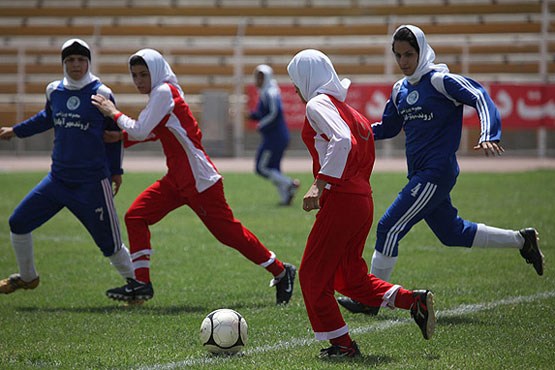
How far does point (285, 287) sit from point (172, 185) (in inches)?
50.2

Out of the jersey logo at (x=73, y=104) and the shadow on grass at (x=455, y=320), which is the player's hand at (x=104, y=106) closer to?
the jersey logo at (x=73, y=104)

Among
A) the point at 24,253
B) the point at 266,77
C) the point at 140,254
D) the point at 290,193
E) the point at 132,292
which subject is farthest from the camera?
the point at 266,77

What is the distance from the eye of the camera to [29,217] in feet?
26.8

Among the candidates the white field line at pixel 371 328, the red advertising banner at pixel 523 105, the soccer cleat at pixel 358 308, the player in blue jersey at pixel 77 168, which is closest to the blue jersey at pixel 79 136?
the player in blue jersey at pixel 77 168

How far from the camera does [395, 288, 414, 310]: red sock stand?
20.0 ft

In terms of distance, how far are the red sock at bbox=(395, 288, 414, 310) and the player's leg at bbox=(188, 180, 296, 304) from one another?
214 centimetres

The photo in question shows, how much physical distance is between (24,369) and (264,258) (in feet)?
9.40

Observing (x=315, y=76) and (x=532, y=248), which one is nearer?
(x=315, y=76)

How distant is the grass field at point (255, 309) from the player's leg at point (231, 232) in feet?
0.61

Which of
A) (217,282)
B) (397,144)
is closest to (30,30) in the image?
(397,144)

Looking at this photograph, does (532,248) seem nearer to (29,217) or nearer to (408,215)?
(408,215)

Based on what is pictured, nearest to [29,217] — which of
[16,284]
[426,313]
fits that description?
[16,284]

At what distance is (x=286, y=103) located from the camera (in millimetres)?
25188

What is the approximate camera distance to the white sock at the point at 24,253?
27.3ft
